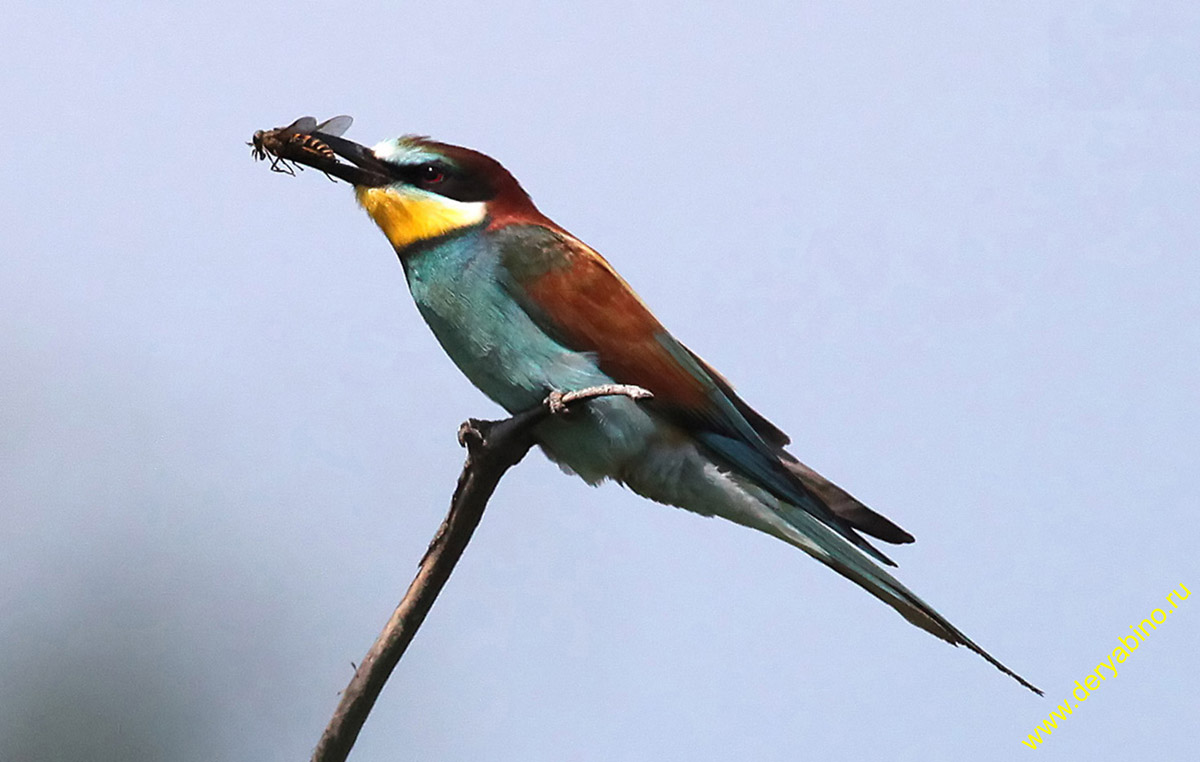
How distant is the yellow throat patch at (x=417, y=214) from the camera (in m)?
2.61

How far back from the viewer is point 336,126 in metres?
2.70

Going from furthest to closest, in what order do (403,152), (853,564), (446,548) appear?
(403,152) < (853,564) < (446,548)

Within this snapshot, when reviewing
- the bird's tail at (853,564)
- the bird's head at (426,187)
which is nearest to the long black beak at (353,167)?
the bird's head at (426,187)

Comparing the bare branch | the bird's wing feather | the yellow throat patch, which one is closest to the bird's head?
the yellow throat patch

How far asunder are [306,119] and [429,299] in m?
0.43

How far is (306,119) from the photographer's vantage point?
2660mm

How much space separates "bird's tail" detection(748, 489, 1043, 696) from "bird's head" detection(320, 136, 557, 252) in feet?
2.35

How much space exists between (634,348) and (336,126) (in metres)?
0.71

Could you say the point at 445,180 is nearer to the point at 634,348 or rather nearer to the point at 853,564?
the point at 634,348

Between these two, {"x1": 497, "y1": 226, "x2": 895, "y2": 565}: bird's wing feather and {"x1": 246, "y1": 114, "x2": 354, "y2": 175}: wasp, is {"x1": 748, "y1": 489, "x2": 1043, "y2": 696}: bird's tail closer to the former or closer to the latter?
{"x1": 497, "y1": 226, "x2": 895, "y2": 565}: bird's wing feather

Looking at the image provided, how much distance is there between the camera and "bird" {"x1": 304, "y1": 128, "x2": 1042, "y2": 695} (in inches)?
96.3

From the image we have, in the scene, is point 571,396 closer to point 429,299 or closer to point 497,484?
point 497,484

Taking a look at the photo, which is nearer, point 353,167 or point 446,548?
point 446,548

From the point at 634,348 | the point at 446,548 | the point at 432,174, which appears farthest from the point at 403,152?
the point at 446,548
